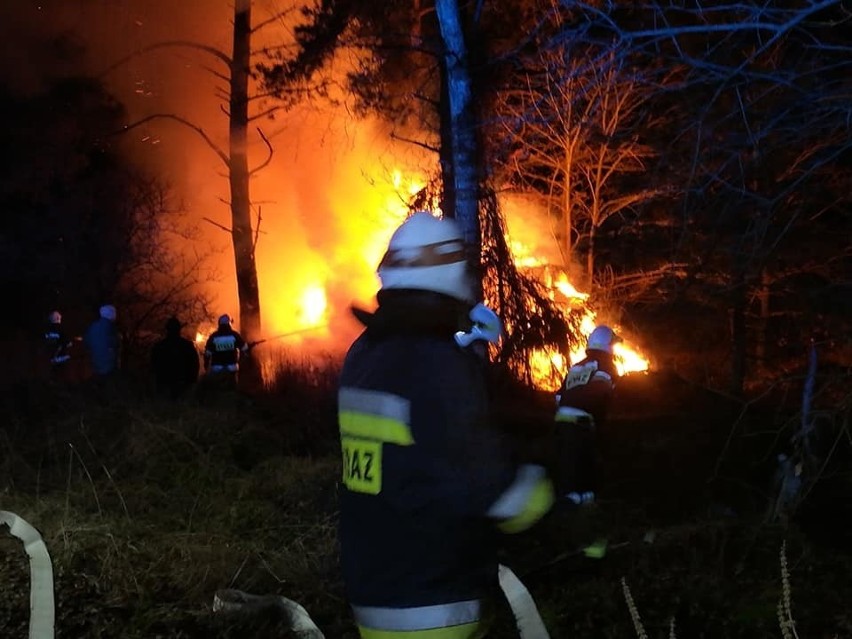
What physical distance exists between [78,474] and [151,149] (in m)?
14.1

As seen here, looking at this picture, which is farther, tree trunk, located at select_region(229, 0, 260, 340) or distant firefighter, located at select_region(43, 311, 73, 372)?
tree trunk, located at select_region(229, 0, 260, 340)

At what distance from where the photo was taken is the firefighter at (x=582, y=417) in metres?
6.00

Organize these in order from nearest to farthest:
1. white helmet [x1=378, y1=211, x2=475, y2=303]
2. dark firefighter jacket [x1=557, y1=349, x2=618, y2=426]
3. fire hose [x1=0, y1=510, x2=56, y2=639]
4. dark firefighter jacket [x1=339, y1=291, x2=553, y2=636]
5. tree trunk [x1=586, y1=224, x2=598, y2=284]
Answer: dark firefighter jacket [x1=339, y1=291, x2=553, y2=636] → white helmet [x1=378, y1=211, x2=475, y2=303] → fire hose [x1=0, y1=510, x2=56, y2=639] → dark firefighter jacket [x1=557, y1=349, x2=618, y2=426] → tree trunk [x1=586, y1=224, x2=598, y2=284]

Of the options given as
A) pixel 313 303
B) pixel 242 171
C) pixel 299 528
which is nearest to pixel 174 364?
pixel 299 528

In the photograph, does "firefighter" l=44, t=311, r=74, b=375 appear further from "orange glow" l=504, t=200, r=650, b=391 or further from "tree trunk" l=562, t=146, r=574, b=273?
"tree trunk" l=562, t=146, r=574, b=273

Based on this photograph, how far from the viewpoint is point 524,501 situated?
1.91 metres

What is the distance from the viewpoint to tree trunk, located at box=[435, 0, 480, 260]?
7.48 metres

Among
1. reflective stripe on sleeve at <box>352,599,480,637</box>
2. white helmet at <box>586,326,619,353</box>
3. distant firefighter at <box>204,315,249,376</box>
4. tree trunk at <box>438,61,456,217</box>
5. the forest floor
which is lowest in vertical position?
the forest floor

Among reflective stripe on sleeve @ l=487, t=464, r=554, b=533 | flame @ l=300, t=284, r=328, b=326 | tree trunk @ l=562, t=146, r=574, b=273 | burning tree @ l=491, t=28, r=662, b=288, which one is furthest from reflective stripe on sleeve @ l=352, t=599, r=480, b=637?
flame @ l=300, t=284, r=328, b=326

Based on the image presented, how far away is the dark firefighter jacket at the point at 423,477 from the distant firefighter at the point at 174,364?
24.7 feet

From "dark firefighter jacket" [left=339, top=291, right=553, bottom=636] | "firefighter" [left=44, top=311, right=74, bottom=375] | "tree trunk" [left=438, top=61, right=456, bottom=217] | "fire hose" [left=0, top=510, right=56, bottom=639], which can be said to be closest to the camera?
"dark firefighter jacket" [left=339, top=291, right=553, bottom=636]

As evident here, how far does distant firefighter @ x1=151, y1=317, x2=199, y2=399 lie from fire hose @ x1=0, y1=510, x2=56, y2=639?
4614mm

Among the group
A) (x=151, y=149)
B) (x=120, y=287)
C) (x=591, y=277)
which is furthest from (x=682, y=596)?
(x=151, y=149)

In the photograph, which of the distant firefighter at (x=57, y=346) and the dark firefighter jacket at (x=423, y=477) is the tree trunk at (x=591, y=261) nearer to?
the distant firefighter at (x=57, y=346)
